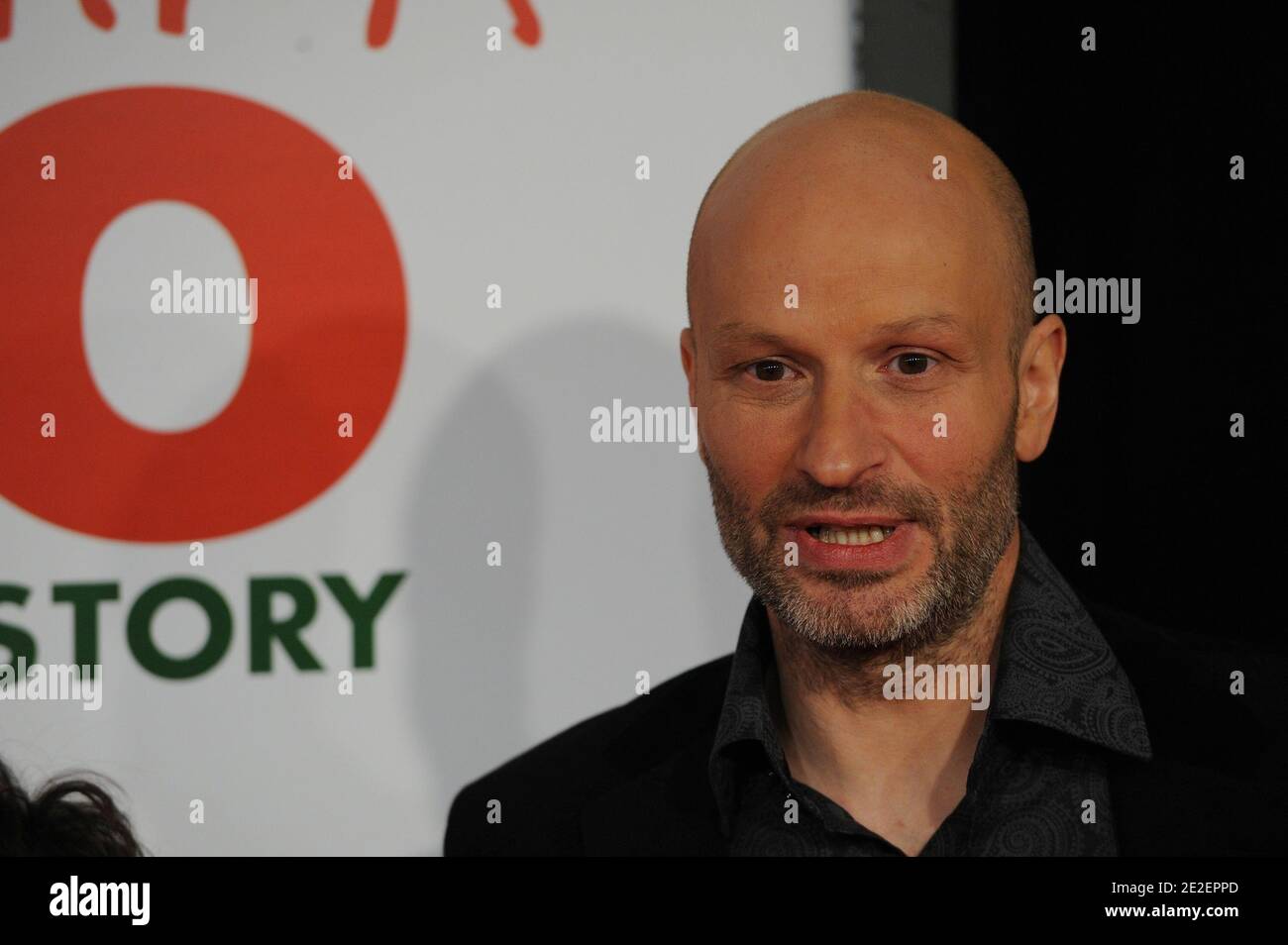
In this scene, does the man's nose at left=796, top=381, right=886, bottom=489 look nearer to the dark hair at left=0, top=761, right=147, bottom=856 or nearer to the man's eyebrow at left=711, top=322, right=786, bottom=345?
the man's eyebrow at left=711, top=322, right=786, bottom=345

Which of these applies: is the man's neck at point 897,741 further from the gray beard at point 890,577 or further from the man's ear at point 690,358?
the man's ear at point 690,358

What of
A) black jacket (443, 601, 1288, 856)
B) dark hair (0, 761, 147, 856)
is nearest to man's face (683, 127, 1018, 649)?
black jacket (443, 601, 1288, 856)

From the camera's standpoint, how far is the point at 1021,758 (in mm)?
1576

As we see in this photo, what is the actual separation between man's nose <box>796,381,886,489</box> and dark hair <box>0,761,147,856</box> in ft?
2.97

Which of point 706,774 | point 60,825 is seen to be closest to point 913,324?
point 706,774

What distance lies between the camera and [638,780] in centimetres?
173

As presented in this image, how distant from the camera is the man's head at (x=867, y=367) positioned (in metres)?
1.57

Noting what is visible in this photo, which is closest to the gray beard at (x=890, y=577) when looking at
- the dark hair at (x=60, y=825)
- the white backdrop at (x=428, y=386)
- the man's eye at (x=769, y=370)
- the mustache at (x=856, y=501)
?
the mustache at (x=856, y=501)

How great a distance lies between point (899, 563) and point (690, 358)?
362 millimetres

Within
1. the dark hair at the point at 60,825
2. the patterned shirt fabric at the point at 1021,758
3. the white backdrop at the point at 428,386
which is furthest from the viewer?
the white backdrop at the point at 428,386

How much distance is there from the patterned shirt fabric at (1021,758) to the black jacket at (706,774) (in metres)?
0.04

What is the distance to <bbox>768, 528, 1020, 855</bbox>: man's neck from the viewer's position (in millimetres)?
1645

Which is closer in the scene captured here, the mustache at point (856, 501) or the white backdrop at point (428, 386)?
the mustache at point (856, 501)
